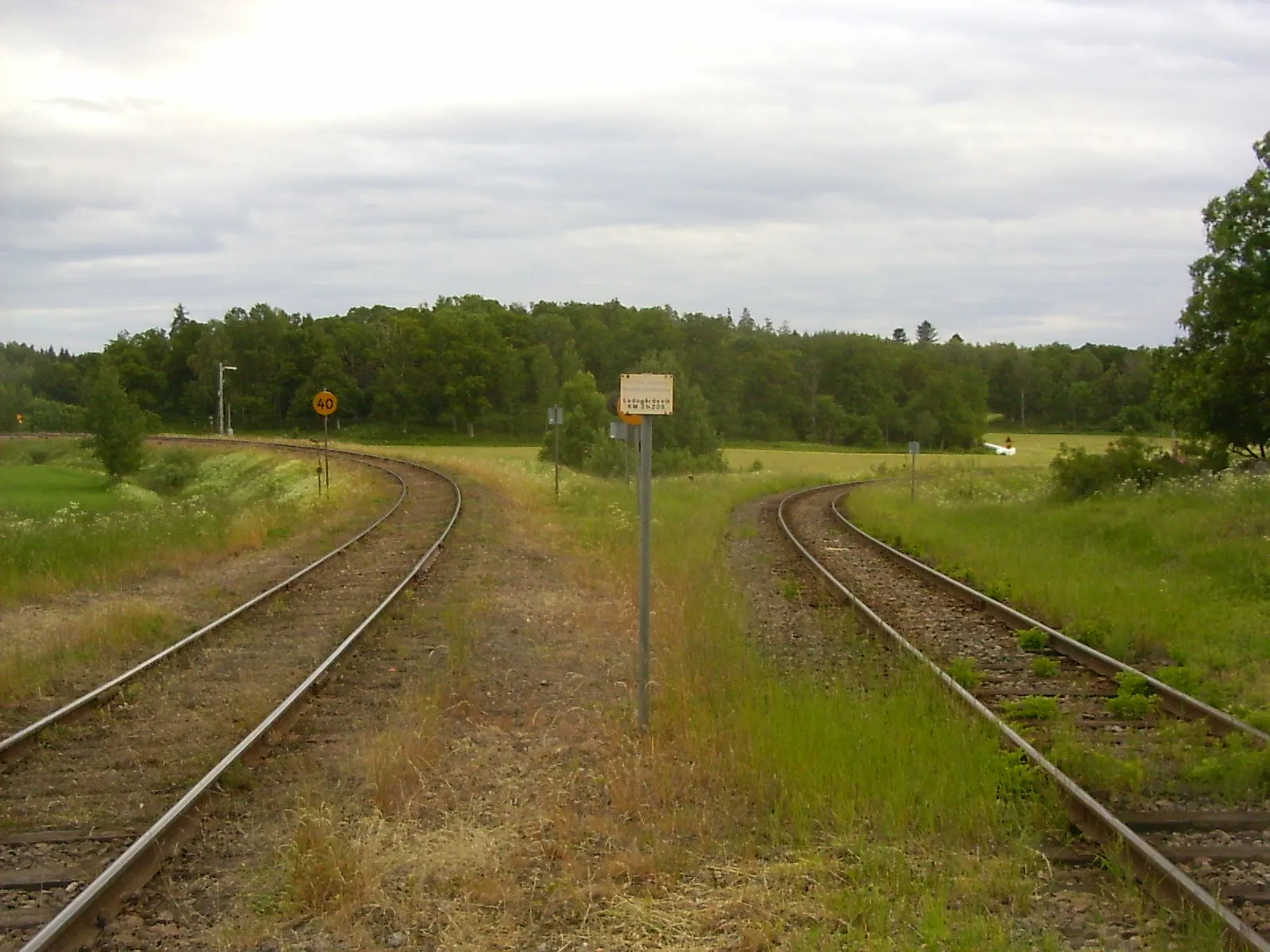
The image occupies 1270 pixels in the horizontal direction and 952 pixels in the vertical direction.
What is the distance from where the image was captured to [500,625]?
13.1 meters

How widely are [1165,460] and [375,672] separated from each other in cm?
2372

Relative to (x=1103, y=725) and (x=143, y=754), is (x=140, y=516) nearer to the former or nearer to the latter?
(x=143, y=754)

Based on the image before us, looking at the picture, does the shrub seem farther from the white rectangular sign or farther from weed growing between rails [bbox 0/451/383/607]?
the white rectangular sign

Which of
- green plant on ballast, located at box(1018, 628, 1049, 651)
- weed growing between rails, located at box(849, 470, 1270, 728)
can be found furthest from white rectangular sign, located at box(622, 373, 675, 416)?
green plant on ballast, located at box(1018, 628, 1049, 651)

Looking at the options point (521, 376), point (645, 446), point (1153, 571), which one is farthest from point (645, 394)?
point (521, 376)

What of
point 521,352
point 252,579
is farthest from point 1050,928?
point 521,352

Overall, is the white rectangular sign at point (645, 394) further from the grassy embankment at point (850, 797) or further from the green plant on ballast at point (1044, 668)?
the green plant on ballast at point (1044, 668)

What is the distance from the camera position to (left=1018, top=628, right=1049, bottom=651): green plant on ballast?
11820 mm

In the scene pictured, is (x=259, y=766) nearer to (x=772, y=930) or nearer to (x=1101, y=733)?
(x=772, y=930)

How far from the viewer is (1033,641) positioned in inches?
466

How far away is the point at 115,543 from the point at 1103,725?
1643cm

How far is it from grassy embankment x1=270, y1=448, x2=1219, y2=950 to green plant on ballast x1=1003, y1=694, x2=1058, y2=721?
56 centimetres

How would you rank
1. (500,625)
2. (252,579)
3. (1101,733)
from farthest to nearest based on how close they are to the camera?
(252,579), (500,625), (1101,733)

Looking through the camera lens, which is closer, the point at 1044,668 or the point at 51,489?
the point at 1044,668
